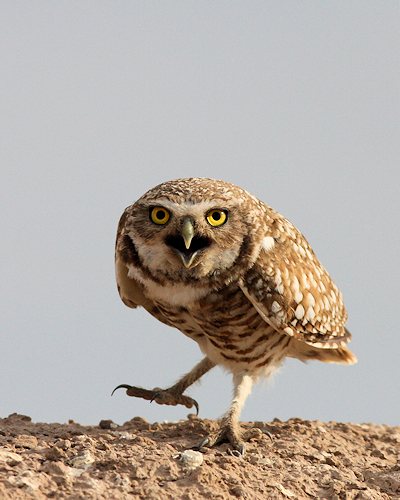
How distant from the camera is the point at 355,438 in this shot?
7246 millimetres

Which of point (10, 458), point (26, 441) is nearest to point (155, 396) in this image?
point (26, 441)

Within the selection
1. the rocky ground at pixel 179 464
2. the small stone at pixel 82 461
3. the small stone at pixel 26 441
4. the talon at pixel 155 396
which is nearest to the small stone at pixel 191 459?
the rocky ground at pixel 179 464

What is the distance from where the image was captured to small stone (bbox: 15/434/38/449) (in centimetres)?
597

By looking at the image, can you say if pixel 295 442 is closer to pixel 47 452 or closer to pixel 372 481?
pixel 372 481

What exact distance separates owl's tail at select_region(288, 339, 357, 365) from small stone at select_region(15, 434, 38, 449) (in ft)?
6.99

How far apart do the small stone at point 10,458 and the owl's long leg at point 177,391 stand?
5.47ft

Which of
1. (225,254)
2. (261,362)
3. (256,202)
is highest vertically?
(256,202)

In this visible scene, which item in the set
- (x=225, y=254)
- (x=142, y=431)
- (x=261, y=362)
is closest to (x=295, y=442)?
(x=261, y=362)

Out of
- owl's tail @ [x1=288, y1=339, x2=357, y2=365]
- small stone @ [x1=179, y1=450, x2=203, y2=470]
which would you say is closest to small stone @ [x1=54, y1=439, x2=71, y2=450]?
small stone @ [x1=179, y1=450, x2=203, y2=470]

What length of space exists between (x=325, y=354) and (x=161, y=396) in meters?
1.38

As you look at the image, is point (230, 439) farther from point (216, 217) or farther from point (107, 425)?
point (216, 217)

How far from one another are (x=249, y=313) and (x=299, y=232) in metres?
1.01

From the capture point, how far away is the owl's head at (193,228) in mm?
5984

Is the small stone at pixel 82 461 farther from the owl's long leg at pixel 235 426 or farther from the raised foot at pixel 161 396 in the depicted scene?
the raised foot at pixel 161 396
